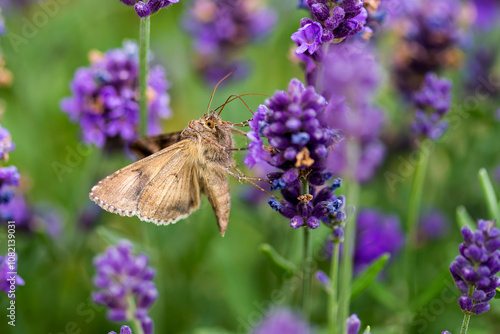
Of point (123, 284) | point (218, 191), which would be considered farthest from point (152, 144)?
point (123, 284)

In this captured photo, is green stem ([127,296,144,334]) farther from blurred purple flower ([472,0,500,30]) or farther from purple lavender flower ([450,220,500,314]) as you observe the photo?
blurred purple flower ([472,0,500,30])

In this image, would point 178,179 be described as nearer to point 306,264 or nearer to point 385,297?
point 306,264

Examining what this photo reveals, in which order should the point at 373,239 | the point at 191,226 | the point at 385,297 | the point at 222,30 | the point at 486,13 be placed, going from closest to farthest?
the point at 385,297, the point at 373,239, the point at 191,226, the point at 222,30, the point at 486,13

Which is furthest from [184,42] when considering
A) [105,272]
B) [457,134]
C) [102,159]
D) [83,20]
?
[105,272]

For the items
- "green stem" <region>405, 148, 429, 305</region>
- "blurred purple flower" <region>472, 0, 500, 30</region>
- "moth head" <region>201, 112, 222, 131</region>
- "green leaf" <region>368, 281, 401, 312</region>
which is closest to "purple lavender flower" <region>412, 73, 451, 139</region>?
"green stem" <region>405, 148, 429, 305</region>

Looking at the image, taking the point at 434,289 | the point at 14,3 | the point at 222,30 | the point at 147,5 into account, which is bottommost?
the point at 434,289

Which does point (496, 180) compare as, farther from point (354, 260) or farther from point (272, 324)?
point (272, 324)
